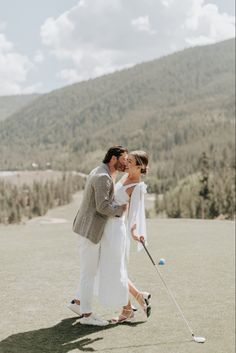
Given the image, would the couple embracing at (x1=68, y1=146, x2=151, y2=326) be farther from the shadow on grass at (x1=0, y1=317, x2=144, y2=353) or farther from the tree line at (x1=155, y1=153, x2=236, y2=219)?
the tree line at (x1=155, y1=153, x2=236, y2=219)

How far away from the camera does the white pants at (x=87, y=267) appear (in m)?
6.60

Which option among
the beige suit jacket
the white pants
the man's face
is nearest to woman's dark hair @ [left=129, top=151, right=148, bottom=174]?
the man's face

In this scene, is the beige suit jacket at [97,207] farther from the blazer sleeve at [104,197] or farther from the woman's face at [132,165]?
the woman's face at [132,165]

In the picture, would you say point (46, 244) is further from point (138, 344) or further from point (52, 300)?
point (138, 344)

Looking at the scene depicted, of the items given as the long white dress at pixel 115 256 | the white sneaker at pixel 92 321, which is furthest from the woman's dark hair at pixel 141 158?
the white sneaker at pixel 92 321

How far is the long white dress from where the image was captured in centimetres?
658

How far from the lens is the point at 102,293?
660 cm

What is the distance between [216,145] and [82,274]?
194474 millimetres

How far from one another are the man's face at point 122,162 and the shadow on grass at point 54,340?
201 centimetres

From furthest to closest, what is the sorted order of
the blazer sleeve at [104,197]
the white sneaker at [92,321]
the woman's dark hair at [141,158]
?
1. the white sneaker at [92,321]
2. the woman's dark hair at [141,158]
3. the blazer sleeve at [104,197]

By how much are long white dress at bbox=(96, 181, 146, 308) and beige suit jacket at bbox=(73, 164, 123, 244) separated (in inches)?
5.3

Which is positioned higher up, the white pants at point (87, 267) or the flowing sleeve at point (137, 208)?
the flowing sleeve at point (137, 208)

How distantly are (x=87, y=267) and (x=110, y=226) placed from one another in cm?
57

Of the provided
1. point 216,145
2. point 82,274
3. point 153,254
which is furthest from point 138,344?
point 216,145
